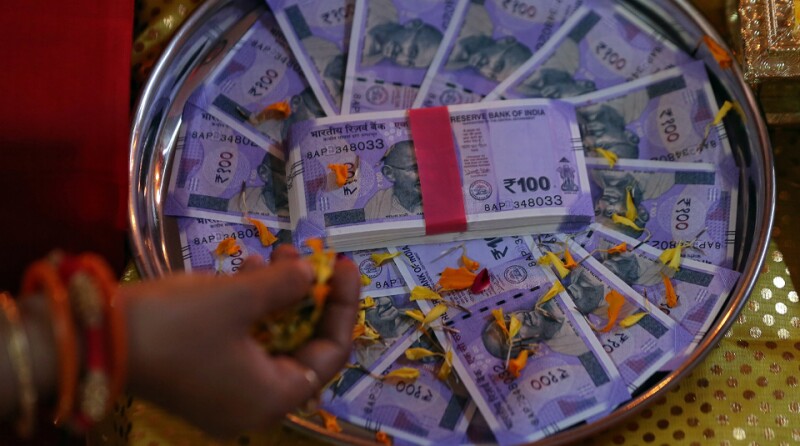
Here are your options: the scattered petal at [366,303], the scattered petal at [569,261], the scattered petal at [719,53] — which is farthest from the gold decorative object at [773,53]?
the scattered petal at [366,303]

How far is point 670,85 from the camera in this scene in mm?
861

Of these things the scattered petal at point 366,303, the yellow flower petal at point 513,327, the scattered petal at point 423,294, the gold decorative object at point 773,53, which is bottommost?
the yellow flower petal at point 513,327

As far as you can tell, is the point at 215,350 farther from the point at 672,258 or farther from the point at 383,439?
the point at 672,258

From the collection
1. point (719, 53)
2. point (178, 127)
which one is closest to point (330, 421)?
point (178, 127)

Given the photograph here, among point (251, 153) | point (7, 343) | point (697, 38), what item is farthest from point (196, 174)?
point (697, 38)

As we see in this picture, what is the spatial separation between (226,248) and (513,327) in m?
0.32

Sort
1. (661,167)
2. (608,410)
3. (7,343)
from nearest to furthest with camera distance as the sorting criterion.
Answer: (7,343)
(608,410)
(661,167)

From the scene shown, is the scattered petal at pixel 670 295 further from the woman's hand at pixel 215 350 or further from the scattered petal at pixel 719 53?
the woman's hand at pixel 215 350

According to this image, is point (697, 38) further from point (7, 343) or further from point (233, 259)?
point (7, 343)

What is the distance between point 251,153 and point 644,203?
1.47 feet

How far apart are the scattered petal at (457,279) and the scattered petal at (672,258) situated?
211 mm

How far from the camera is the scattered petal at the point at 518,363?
72cm

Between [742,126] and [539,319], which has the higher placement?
[742,126]

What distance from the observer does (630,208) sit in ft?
2.66
